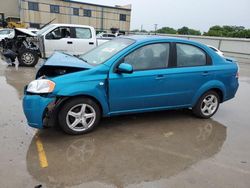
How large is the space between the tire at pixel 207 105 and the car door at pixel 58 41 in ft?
23.6

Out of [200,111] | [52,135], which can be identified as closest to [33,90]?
[52,135]

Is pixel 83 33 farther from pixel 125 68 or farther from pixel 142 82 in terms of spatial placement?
pixel 125 68

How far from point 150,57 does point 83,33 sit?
23.6 feet

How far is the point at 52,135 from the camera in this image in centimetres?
391

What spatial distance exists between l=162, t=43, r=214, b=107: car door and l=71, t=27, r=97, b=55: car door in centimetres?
688

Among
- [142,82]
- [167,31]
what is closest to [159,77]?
[142,82]

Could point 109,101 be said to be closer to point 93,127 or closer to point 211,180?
point 93,127

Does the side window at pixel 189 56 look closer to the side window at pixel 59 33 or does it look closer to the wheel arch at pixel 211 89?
the wheel arch at pixel 211 89

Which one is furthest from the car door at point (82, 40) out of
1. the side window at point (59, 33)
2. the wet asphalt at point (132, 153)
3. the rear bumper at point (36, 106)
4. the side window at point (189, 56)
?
the rear bumper at point (36, 106)

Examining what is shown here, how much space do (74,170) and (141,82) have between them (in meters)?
1.86

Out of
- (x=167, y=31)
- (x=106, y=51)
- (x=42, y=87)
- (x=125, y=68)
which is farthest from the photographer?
(x=167, y=31)

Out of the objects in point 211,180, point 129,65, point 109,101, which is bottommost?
point 211,180

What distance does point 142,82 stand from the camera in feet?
13.5

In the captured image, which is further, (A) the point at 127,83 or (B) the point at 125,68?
(A) the point at 127,83
